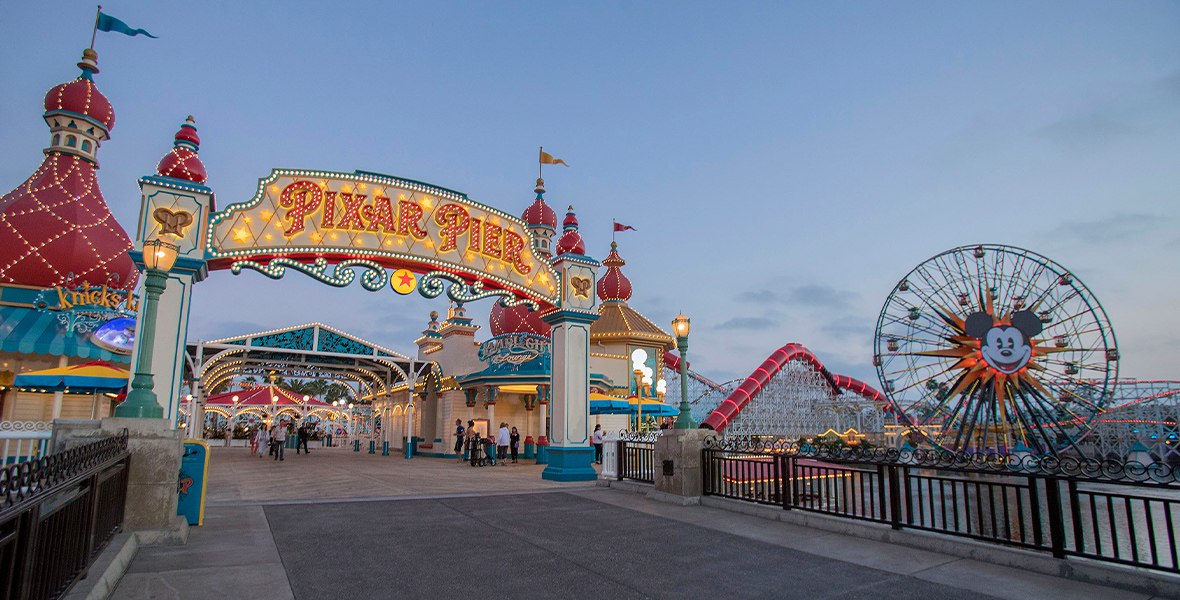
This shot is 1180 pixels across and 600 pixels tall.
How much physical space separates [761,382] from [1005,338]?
16.7m

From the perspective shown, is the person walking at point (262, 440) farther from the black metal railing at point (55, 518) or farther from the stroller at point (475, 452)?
the black metal railing at point (55, 518)

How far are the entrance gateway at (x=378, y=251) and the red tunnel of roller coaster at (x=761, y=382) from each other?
19031mm

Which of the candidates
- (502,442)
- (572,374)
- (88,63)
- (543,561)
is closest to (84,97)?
(88,63)

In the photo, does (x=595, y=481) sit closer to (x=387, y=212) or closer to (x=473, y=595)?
(x=387, y=212)

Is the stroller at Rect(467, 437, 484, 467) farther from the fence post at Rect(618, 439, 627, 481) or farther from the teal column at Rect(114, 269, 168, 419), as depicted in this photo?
the teal column at Rect(114, 269, 168, 419)

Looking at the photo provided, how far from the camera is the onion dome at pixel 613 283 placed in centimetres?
3522

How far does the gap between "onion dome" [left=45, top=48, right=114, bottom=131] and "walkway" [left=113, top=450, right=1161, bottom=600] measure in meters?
23.4

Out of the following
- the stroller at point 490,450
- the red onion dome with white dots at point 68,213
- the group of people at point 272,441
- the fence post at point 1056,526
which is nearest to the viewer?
the fence post at point 1056,526

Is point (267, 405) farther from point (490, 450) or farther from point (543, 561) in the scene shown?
point (543, 561)

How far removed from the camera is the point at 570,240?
19.1 metres

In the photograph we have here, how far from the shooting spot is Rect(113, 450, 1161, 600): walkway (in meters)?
5.27

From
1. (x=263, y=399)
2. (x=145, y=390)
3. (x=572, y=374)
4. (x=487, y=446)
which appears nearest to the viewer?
(x=145, y=390)

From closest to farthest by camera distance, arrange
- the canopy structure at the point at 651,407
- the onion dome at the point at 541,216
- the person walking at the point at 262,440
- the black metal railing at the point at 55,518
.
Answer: the black metal railing at the point at 55,518
the onion dome at the point at 541,216
the canopy structure at the point at 651,407
the person walking at the point at 262,440

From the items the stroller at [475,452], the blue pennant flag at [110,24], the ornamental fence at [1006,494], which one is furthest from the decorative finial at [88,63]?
the ornamental fence at [1006,494]
